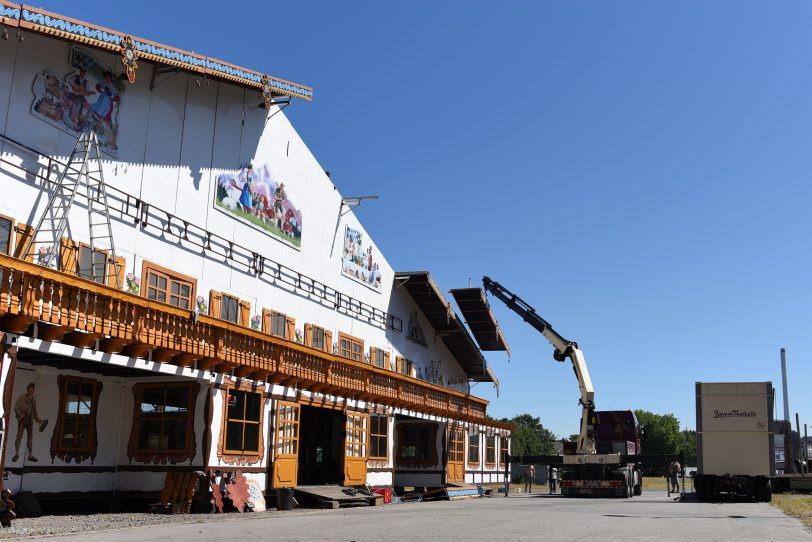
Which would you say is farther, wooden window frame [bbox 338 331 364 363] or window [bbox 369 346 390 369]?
window [bbox 369 346 390 369]

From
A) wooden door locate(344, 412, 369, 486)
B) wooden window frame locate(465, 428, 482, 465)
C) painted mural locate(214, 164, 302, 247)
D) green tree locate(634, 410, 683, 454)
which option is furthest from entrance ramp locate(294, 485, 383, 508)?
green tree locate(634, 410, 683, 454)

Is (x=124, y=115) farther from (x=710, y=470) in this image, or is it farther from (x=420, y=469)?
(x=710, y=470)

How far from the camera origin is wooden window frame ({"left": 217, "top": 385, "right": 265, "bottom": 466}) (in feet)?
74.1

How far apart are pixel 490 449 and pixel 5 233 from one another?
107 feet

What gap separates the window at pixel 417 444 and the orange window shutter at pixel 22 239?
21823 millimetres

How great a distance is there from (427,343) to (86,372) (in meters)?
26.6

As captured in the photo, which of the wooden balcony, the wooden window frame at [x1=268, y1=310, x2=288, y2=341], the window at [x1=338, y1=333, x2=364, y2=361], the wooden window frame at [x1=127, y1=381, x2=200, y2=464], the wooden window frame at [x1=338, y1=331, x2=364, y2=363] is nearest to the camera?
the wooden balcony

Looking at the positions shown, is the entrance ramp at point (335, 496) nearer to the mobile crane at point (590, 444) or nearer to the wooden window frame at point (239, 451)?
the wooden window frame at point (239, 451)

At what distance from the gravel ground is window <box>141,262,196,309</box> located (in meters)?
6.90

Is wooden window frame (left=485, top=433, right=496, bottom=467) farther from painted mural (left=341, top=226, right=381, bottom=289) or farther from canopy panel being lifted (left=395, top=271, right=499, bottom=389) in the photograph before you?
painted mural (left=341, top=226, right=381, bottom=289)

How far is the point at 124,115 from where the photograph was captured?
24.7 meters

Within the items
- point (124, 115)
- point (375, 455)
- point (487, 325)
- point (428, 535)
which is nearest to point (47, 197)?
point (124, 115)

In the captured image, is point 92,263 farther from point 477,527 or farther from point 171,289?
point 477,527

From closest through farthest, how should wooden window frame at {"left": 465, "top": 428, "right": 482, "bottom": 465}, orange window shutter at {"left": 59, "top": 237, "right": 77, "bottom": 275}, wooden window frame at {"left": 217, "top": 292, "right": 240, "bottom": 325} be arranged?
orange window shutter at {"left": 59, "top": 237, "right": 77, "bottom": 275} → wooden window frame at {"left": 217, "top": 292, "right": 240, "bottom": 325} → wooden window frame at {"left": 465, "top": 428, "right": 482, "bottom": 465}
